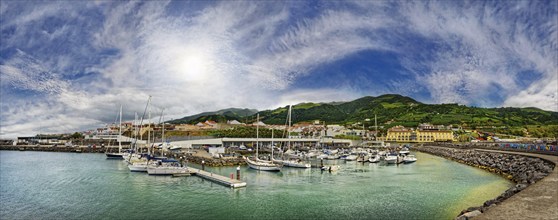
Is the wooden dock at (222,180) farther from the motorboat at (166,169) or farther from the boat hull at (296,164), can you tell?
the boat hull at (296,164)

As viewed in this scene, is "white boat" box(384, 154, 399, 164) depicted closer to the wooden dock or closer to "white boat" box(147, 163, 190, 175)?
the wooden dock

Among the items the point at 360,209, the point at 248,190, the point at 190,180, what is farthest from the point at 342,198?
the point at 190,180

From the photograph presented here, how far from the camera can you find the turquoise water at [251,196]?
18.8m

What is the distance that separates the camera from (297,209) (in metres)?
19.5

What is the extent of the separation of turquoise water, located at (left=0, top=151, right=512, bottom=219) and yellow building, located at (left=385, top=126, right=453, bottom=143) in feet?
291

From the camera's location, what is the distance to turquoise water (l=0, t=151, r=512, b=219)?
18781 millimetres

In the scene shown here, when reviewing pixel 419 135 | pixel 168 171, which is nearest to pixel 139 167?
pixel 168 171

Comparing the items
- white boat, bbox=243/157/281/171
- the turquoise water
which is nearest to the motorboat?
the turquoise water

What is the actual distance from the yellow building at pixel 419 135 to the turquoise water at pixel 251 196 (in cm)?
8862

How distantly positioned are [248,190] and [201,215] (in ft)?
24.2

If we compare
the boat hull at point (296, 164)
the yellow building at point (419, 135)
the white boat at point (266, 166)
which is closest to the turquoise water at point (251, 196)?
the white boat at point (266, 166)

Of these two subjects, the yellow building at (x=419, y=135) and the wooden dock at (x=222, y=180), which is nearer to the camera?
the wooden dock at (x=222, y=180)

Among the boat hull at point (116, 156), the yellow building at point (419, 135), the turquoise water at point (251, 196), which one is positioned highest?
the yellow building at point (419, 135)

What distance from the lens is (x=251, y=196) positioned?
23266 mm
